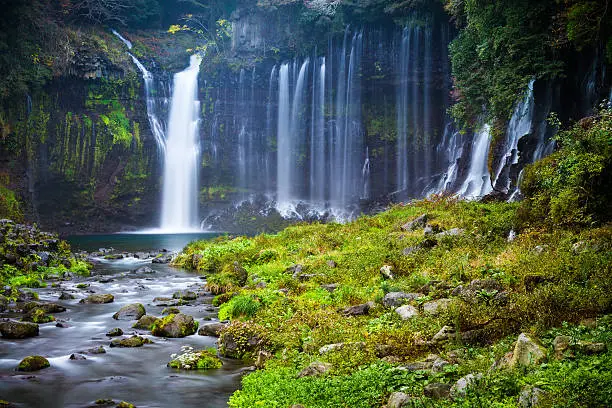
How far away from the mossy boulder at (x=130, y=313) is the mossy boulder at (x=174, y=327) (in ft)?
4.97

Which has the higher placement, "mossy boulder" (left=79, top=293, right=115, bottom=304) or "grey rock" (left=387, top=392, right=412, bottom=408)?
"grey rock" (left=387, top=392, right=412, bottom=408)

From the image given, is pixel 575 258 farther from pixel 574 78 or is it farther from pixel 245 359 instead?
pixel 574 78

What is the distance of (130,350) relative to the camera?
8.19 metres

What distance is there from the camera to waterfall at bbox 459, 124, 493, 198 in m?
26.0

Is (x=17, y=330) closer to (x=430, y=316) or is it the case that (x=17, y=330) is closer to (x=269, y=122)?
(x=430, y=316)

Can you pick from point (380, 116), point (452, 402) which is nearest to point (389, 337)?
point (452, 402)

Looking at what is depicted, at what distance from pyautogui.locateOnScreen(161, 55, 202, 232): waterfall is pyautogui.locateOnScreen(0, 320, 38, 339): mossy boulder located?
35.9 meters

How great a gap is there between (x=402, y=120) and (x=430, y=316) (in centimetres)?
3847

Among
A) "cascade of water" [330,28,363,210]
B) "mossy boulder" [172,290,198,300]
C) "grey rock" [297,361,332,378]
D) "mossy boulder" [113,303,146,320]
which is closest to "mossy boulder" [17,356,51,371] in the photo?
"mossy boulder" [113,303,146,320]

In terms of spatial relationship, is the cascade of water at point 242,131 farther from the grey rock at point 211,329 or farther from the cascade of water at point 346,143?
the grey rock at point 211,329

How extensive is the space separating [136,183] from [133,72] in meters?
10.2

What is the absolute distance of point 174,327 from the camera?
911cm

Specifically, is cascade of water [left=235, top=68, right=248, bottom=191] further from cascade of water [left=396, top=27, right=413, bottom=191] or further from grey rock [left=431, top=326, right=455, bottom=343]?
grey rock [left=431, top=326, right=455, bottom=343]


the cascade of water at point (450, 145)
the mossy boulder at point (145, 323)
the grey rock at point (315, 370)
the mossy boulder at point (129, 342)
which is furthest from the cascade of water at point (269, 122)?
the grey rock at point (315, 370)
